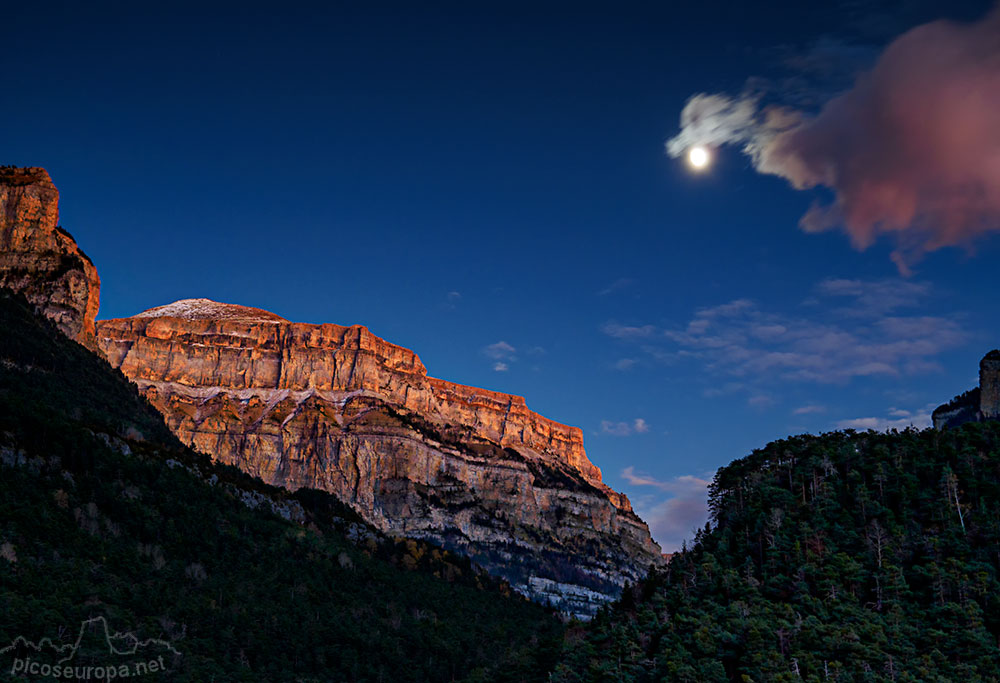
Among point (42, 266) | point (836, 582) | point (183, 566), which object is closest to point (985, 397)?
point (836, 582)

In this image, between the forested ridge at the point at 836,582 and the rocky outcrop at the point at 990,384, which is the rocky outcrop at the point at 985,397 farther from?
the forested ridge at the point at 836,582

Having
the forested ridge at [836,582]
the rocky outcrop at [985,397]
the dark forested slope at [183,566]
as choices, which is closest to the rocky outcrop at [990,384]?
the rocky outcrop at [985,397]

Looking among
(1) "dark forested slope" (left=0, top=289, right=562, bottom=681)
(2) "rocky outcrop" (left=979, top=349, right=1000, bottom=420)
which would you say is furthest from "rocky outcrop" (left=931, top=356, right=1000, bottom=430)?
(1) "dark forested slope" (left=0, top=289, right=562, bottom=681)

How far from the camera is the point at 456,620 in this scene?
563ft

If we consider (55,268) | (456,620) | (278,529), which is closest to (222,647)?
(278,529)

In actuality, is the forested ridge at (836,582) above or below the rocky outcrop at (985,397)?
below

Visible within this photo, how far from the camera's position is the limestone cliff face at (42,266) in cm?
18338

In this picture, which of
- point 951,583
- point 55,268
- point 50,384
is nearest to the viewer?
point 951,583

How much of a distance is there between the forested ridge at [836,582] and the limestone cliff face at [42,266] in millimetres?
125620

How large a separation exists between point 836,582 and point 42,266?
552 feet

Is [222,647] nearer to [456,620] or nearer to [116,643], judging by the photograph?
[116,643]

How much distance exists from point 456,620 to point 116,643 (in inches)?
3164

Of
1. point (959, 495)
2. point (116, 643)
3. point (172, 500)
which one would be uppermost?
point (172, 500)

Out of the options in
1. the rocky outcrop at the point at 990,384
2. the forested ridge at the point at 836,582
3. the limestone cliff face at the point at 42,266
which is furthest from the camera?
the limestone cliff face at the point at 42,266
